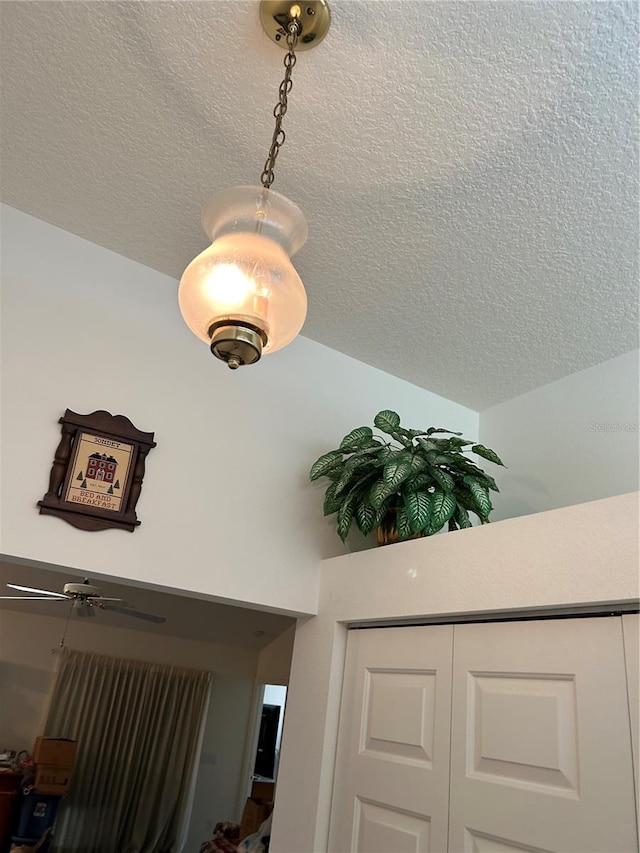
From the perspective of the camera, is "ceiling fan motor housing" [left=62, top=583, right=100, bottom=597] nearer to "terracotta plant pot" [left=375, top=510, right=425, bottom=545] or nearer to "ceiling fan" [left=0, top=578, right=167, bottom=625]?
"ceiling fan" [left=0, top=578, right=167, bottom=625]

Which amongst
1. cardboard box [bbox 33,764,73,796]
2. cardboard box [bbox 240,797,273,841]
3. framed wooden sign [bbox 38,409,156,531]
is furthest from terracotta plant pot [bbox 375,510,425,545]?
cardboard box [bbox 33,764,73,796]

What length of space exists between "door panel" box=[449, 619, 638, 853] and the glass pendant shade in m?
1.12

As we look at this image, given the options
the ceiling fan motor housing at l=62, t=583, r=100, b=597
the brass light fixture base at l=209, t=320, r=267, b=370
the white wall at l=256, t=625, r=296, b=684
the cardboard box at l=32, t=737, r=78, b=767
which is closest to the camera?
the brass light fixture base at l=209, t=320, r=267, b=370

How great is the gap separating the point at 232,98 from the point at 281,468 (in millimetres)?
1336

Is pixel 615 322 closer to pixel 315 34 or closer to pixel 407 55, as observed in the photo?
pixel 407 55

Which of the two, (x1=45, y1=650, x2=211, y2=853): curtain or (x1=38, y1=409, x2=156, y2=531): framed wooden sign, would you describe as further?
(x1=45, y1=650, x2=211, y2=853): curtain

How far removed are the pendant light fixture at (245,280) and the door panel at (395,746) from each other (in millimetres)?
1247

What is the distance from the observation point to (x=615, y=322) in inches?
92.4

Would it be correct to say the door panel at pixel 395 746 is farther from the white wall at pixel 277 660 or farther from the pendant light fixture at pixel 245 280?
the white wall at pixel 277 660

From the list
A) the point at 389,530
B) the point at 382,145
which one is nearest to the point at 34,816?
the point at 389,530

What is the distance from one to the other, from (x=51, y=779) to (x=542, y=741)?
532 cm

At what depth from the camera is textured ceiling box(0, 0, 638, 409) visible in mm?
1487

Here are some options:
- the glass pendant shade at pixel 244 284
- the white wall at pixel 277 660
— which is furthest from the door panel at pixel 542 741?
the white wall at pixel 277 660

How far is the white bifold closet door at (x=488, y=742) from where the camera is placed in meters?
1.46
